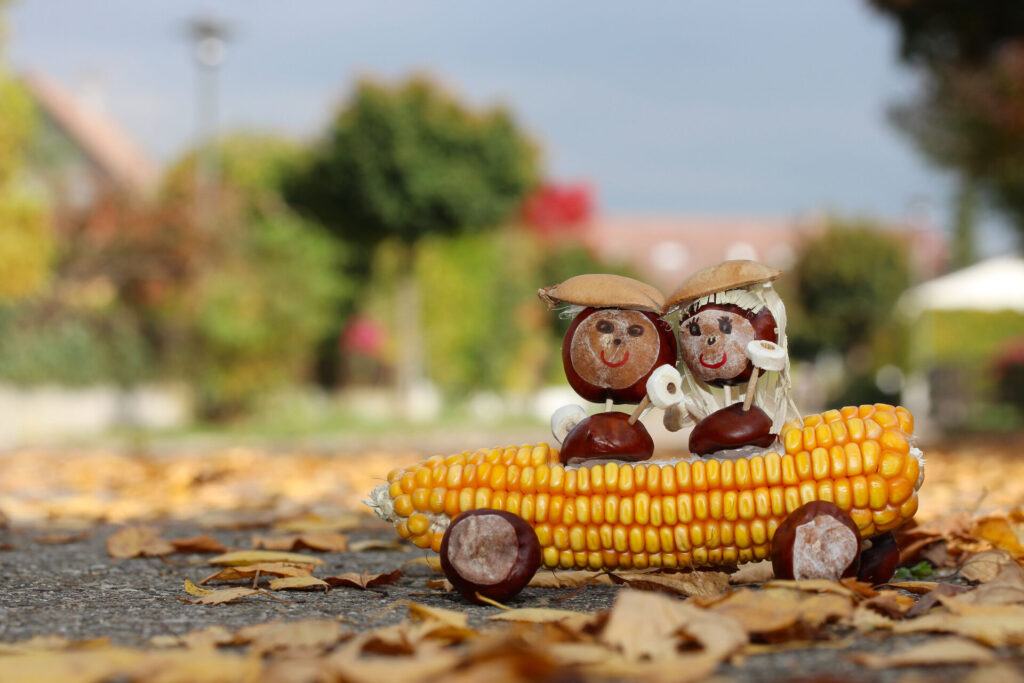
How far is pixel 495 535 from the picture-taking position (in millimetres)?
2160

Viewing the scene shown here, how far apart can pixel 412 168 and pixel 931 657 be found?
17.0m

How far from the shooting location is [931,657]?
149cm

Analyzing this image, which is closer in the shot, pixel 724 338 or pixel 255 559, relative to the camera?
pixel 724 338

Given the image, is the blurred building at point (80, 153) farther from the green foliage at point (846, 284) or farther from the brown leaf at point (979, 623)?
the green foliage at point (846, 284)

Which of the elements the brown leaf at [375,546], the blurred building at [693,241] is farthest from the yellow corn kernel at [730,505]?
the blurred building at [693,241]

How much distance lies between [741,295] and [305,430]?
12709 millimetres

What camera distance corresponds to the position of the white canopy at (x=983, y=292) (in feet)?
72.9

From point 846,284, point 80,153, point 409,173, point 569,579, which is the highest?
point 80,153

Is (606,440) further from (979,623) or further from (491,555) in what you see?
(979,623)

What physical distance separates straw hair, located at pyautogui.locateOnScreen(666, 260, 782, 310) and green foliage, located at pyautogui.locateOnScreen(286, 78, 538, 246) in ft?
51.9

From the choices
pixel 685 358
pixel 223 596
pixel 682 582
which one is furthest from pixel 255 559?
pixel 685 358

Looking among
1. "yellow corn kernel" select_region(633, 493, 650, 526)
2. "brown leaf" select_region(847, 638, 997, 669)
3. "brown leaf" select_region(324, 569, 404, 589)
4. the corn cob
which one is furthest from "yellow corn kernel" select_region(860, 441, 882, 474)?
"brown leaf" select_region(324, 569, 404, 589)

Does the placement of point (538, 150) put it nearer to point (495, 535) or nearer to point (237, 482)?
point (237, 482)

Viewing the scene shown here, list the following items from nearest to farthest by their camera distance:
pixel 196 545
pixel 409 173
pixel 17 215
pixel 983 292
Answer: pixel 196 545, pixel 17 215, pixel 409 173, pixel 983 292
